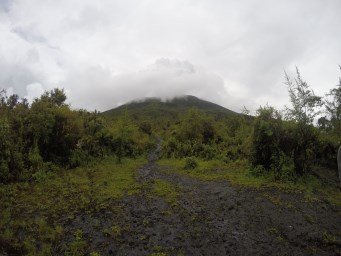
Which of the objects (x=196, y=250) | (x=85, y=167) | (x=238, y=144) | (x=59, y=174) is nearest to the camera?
(x=196, y=250)

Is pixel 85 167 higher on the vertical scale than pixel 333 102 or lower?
lower

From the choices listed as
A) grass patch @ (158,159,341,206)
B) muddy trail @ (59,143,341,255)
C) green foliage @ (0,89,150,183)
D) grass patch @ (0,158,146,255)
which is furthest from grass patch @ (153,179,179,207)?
green foliage @ (0,89,150,183)

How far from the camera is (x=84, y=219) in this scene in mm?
10180

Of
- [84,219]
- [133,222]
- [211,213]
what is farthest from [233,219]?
[84,219]

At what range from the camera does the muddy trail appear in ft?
28.6

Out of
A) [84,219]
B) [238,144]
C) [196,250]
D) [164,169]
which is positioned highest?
[238,144]

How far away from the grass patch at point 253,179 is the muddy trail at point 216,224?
1060 millimetres

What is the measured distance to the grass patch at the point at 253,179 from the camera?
14531 mm

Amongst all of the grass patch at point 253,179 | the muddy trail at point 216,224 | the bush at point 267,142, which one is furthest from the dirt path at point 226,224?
the bush at point 267,142

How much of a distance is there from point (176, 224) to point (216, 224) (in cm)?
128

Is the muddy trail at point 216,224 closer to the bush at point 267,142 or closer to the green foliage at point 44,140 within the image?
the bush at point 267,142

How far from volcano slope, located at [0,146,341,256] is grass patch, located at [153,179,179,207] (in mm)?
41

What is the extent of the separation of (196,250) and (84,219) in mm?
3744

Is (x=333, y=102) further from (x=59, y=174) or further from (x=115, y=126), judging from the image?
(x=59, y=174)
